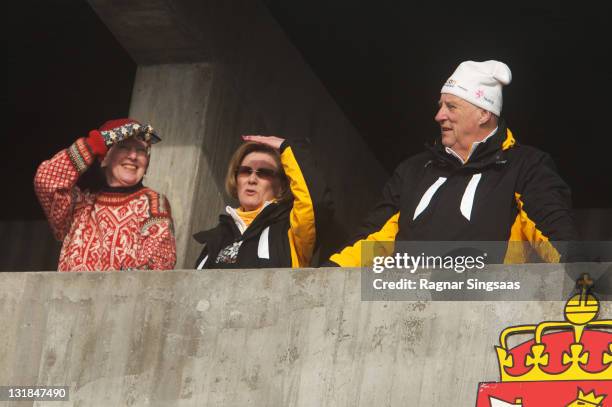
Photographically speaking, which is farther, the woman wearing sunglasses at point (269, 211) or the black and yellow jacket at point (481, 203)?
the woman wearing sunglasses at point (269, 211)

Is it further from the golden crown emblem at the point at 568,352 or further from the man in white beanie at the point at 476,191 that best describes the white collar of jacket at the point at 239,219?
the golden crown emblem at the point at 568,352

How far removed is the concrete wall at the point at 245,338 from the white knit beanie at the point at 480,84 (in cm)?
109

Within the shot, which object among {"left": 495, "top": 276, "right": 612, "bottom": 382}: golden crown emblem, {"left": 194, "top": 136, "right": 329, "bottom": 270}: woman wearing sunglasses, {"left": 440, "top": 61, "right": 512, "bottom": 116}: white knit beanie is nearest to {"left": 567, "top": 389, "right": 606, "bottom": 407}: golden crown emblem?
{"left": 495, "top": 276, "right": 612, "bottom": 382}: golden crown emblem

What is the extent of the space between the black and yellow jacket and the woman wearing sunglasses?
337 millimetres

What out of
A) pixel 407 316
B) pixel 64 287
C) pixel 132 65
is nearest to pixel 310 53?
pixel 132 65

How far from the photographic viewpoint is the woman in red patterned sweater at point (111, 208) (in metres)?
6.52

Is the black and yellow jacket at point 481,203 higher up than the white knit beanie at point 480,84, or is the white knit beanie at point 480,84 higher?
the white knit beanie at point 480,84

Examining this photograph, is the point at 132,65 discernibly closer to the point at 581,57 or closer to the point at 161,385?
the point at 581,57

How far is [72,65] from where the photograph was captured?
10.1m

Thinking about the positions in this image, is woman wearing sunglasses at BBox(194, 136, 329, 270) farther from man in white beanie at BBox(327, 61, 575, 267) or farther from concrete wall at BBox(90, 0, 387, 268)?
concrete wall at BBox(90, 0, 387, 268)

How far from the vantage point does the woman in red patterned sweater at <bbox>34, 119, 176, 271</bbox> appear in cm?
652

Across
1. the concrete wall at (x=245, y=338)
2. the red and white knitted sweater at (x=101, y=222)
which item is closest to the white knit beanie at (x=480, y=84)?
the concrete wall at (x=245, y=338)

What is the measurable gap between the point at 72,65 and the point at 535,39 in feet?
11.0

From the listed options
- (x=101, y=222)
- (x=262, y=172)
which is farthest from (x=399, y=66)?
(x=101, y=222)
